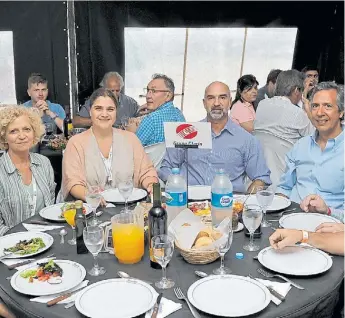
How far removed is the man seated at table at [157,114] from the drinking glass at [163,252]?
79.3 inches

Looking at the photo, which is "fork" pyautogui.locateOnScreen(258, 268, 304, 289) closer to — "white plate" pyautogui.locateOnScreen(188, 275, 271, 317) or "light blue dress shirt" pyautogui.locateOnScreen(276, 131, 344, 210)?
"white plate" pyautogui.locateOnScreen(188, 275, 271, 317)

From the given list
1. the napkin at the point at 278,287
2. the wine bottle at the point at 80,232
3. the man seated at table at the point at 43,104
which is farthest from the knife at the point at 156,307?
the man seated at table at the point at 43,104

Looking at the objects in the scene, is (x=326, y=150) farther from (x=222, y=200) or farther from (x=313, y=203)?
(x=222, y=200)

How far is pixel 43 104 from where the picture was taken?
4691 mm

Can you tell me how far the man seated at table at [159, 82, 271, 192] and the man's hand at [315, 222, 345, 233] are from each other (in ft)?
3.63

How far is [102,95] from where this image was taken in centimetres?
284

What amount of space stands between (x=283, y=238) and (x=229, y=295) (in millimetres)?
377

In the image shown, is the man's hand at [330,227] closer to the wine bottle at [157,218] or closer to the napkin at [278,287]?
the napkin at [278,287]

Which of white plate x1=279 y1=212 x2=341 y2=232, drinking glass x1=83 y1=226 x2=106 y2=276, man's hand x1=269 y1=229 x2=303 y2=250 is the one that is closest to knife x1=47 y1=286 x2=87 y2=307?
drinking glass x1=83 y1=226 x2=106 y2=276

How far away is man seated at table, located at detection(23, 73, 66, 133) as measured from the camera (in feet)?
15.3

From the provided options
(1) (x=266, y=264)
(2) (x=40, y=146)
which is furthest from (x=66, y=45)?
(1) (x=266, y=264)

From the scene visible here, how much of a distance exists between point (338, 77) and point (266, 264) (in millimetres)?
4896

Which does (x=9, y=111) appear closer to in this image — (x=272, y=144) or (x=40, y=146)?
(x=40, y=146)

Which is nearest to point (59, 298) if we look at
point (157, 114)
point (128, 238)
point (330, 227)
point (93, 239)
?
point (93, 239)
